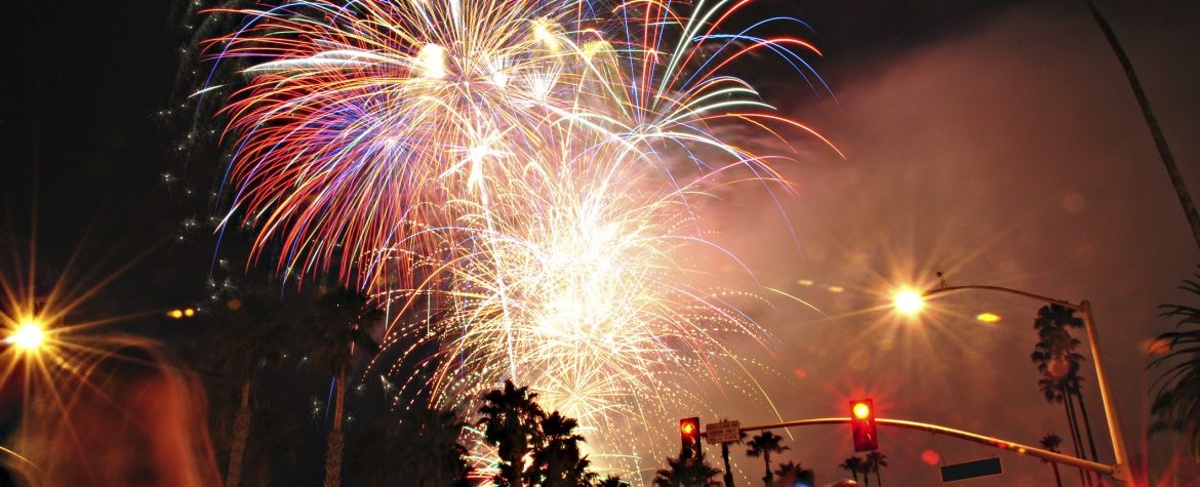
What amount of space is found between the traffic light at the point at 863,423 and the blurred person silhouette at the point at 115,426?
1465 cm

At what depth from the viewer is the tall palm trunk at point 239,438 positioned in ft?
147

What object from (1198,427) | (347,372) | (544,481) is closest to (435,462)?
(347,372)

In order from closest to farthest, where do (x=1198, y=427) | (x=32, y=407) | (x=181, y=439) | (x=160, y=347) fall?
(x=32, y=407) → (x=181, y=439) → (x=160, y=347) → (x=1198, y=427)

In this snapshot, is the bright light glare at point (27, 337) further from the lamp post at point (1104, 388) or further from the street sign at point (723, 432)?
the lamp post at point (1104, 388)

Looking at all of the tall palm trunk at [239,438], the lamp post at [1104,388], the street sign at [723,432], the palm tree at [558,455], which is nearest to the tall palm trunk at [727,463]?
the palm tree at [558,455]

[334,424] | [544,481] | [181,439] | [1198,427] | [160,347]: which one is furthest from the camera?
[334,424]

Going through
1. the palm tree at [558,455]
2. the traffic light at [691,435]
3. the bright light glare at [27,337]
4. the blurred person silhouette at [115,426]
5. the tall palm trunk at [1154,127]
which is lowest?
the blurred person silhouette at [115,426]

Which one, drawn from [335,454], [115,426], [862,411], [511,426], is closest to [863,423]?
[862,411]

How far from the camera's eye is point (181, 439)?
18406 mm

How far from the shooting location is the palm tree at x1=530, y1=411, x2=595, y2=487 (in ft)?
117

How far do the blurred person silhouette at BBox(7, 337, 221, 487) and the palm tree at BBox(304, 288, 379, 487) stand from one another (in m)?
29.8

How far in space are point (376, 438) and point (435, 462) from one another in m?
4.91

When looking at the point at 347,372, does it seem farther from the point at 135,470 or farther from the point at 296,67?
the point at 135,470

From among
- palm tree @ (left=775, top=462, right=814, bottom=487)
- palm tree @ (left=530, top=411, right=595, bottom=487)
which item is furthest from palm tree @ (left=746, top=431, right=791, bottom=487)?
palm tree @ (left=530, top=411, right=595, bottom=487)
